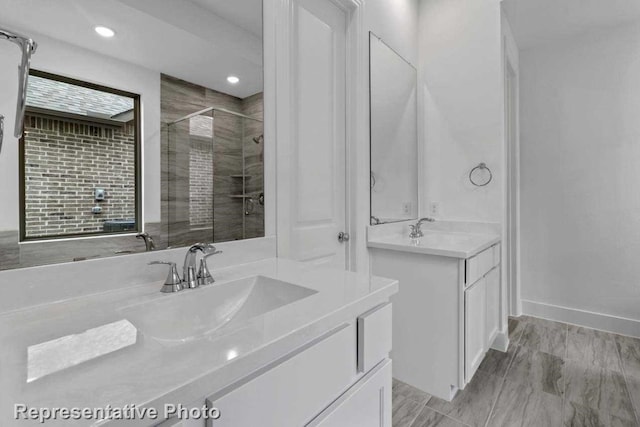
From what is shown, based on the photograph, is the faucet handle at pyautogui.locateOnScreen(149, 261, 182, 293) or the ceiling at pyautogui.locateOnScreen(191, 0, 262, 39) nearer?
the faucet handle at pyautogui.locateOnScreen(149, 261, 182, 293)

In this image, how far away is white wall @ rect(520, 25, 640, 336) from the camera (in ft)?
8.03

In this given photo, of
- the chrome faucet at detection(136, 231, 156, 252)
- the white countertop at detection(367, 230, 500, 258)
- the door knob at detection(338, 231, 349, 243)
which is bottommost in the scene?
the white countertop at detection(367, 230, 500, 258)

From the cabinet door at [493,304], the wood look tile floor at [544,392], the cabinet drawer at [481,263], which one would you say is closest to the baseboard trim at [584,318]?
the wood look tile floor at [544,392]

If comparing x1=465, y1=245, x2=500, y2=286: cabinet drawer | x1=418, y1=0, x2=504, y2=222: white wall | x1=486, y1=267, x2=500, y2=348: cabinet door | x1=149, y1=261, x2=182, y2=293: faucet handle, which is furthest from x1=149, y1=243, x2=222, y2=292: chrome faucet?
x1=418, y1=0, x2=504, y2=222: white wall

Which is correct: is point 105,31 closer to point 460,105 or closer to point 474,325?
point 474,325

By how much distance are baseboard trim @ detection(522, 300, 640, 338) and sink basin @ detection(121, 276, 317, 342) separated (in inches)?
111

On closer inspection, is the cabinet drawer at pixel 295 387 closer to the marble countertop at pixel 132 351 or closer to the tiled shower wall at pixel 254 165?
the marble countertop at pixel 132 351

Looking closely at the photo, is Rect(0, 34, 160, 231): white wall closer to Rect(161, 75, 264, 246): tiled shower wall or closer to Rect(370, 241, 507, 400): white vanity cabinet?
Rect(161, 75, 264, 246): tiled shower wall

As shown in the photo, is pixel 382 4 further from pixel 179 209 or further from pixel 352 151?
pixel 179 209

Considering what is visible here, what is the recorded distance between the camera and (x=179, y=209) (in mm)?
1072

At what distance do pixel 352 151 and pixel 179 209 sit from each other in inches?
41.9

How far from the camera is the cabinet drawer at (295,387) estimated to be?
51 cm

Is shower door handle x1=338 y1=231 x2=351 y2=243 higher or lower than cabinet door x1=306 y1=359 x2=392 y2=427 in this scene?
higher

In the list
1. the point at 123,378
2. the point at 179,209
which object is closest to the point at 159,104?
the point at 179,209
